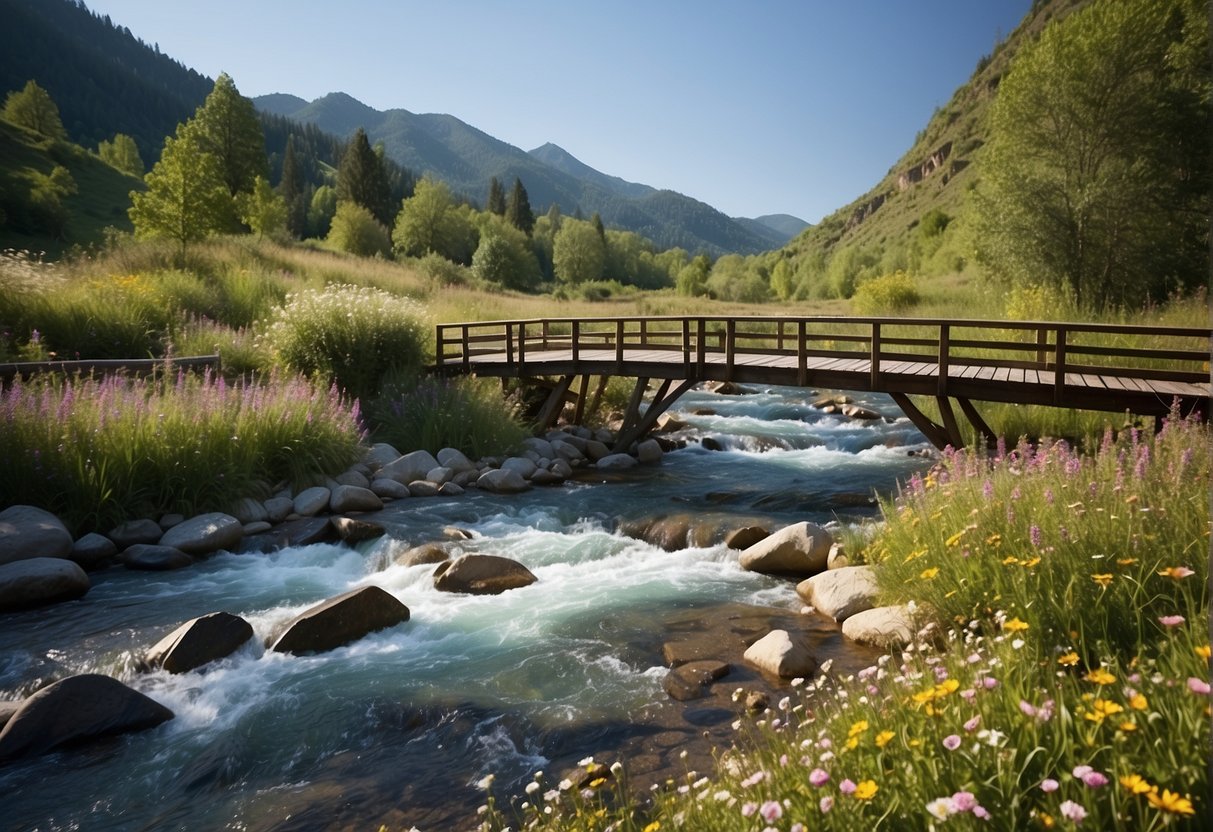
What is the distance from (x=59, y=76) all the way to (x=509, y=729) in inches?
7647

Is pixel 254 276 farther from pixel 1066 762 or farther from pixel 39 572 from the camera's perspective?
pixel 1066 762

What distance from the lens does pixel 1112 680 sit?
2408mm

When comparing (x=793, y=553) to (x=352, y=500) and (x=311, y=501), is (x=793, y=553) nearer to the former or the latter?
(x=352, y=500)

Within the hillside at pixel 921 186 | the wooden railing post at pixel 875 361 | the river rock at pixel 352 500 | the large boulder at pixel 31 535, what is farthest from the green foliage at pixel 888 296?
the hillside at pixel 921 186

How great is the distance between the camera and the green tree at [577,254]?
8456 cm

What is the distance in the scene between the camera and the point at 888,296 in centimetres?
3375

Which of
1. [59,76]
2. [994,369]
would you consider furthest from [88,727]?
[59,76]

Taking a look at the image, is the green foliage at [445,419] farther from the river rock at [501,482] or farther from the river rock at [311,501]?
the river rock at [311,501]

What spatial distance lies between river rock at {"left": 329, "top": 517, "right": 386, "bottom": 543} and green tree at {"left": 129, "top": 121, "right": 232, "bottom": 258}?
73.3 feet

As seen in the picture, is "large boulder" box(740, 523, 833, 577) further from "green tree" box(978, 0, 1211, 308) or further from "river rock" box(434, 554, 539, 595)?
"green tree" box(978, 0, 1211, 308)

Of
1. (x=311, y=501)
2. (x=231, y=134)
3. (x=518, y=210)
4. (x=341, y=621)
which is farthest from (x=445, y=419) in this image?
(x=518, y=210)

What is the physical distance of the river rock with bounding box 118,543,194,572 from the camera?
28.0 feet

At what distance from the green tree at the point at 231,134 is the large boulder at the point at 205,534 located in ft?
148

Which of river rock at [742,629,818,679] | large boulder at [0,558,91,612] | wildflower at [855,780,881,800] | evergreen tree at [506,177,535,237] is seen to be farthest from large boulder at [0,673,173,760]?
evergreen tree at [506,177,535,237]
